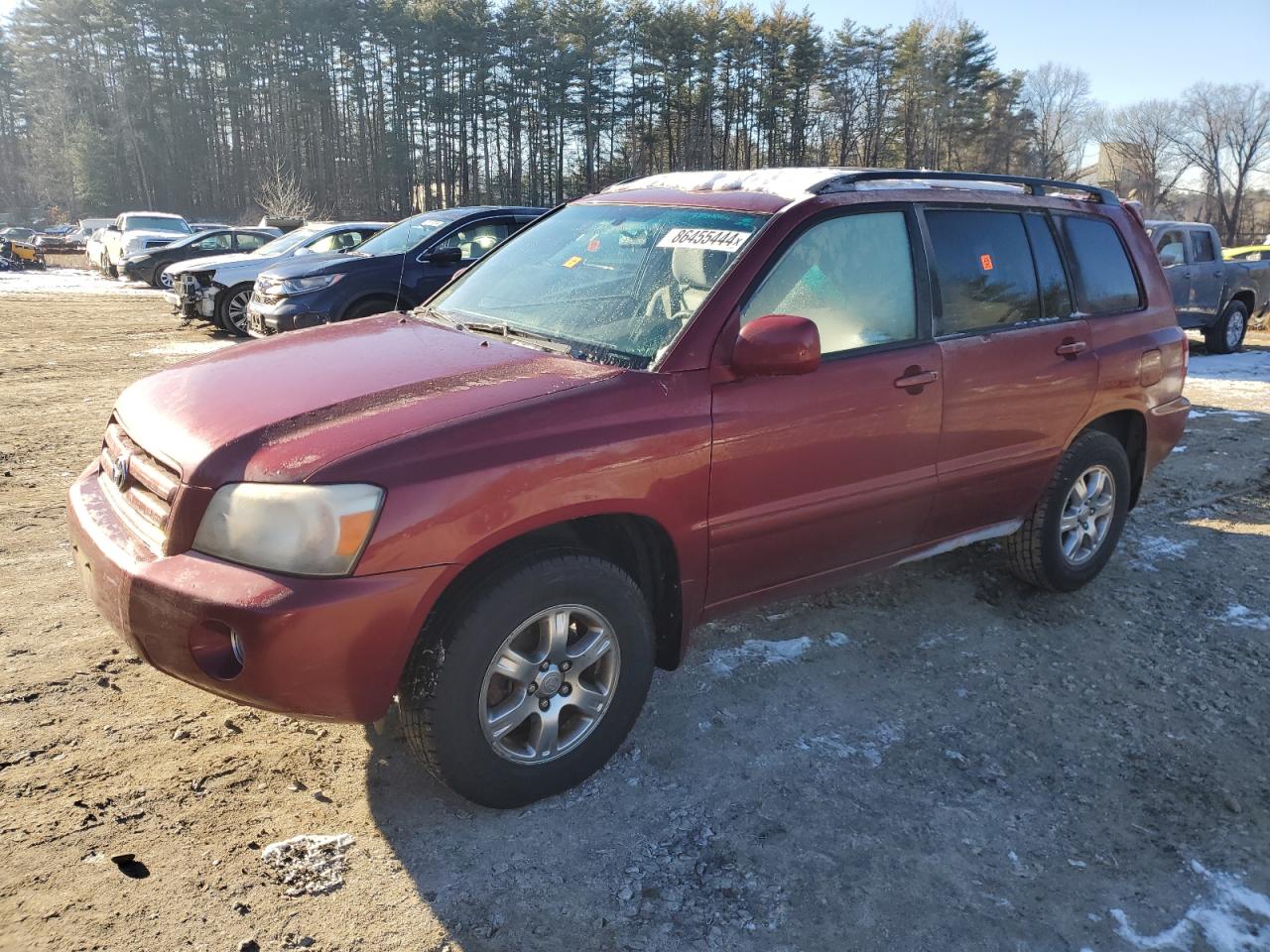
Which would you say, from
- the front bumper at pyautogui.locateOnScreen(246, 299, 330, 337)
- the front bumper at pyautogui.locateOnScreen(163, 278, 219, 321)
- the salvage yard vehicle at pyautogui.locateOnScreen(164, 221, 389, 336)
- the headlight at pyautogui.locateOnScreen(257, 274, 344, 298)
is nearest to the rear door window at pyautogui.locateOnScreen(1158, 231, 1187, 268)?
the salvage yard vehicle at pyautogui.locateOnScreen(164, 221, 389, 336)

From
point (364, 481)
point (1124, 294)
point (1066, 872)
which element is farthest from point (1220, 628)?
point (364, 481)

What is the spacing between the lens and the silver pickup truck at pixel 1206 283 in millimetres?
12984

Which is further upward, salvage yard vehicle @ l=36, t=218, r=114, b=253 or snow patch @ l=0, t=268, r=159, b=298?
salvage yard vehicle @ l=36, t=218, r=114, b=253

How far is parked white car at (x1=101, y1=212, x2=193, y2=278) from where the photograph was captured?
2308 centimetres

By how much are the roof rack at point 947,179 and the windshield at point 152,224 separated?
2475cm

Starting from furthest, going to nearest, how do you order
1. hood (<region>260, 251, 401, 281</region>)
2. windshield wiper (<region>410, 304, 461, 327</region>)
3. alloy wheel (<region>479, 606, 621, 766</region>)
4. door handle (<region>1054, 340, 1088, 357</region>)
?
hood (<region>260, 251, 401, 281</region>), door handle (<region>1054, 340, 1088, 357</region>), windshield wiper (<region>410, 304, 461, 327</region>), alloy wheel (<region>479, 606, 621, 766</region>)

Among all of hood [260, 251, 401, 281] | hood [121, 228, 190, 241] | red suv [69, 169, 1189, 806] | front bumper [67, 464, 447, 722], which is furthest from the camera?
hood [121, 228, 190, 241]

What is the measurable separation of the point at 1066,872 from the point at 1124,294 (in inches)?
119

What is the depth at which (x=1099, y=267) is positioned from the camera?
4402 millimetres

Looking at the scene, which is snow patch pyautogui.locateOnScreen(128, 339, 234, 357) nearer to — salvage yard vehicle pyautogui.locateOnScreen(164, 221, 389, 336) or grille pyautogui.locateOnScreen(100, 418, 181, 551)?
salvage yard vehicle pyautogui.locateOnScreen(164, 221, 389, 336)

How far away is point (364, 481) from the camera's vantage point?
2314mm

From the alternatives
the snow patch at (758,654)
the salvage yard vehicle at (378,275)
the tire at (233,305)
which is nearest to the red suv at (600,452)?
the snow patch at (758,654)

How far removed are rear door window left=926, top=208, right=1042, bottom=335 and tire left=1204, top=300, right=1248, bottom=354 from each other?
11.8 m

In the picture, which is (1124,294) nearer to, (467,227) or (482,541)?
(482,541)
